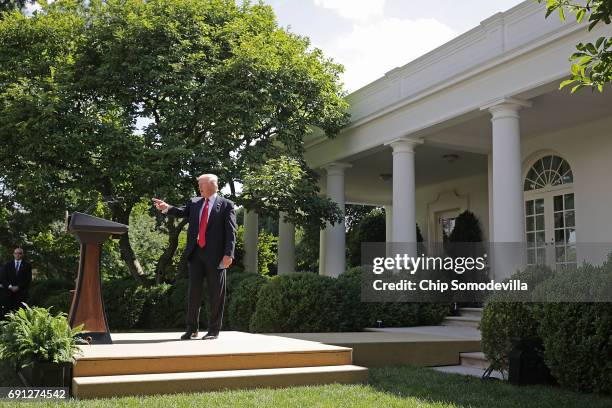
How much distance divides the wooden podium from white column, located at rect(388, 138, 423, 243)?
7.56m

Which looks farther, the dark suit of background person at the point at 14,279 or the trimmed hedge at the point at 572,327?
the dark suit of background person at the point at 14,279

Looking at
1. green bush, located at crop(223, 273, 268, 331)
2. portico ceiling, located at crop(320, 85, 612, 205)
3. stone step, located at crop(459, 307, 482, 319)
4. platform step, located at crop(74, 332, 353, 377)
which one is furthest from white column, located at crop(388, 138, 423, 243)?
platform step, located at crop(74, 332, 353, 377)

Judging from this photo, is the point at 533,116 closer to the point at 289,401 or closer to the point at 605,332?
the point at 605,332

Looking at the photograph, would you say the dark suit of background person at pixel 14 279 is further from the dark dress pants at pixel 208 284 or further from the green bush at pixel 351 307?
the dark dress pants at pixel 208 284

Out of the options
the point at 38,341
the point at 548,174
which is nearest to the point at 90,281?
the point at 38,341

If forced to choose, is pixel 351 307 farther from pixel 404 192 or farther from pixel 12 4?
pixel 12 4

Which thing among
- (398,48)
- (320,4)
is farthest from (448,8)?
(398,48)

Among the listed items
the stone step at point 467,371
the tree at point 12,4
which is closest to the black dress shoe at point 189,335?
the stone step at point 467,371

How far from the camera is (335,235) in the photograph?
15.0 m

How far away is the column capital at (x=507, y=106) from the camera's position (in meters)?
10.1

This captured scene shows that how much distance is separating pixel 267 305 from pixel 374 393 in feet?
17.4

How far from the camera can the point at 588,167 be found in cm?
1178

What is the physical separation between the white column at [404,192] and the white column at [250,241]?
5.68 meters

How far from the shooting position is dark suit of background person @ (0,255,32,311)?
475 inches
